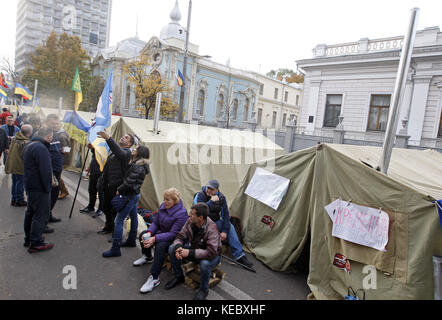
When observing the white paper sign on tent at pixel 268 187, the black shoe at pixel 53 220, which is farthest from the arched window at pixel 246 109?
the black shoe at pixel 53 220

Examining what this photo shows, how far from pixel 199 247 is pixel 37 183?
8.89 feet

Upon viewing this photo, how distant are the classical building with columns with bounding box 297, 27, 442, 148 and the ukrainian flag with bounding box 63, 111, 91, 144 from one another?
13.0 metres

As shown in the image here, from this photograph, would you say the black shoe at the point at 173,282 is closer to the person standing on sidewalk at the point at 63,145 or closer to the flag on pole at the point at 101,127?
the flag on pole at the point at 101,127

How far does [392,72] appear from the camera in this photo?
18.2 metres

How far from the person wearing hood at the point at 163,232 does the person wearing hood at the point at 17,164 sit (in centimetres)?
390

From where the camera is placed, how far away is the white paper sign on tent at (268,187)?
5035 millimetres

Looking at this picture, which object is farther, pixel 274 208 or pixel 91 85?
pixel 91 85

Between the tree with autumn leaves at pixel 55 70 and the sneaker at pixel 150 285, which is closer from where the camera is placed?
the sneaker at pixel 150 285

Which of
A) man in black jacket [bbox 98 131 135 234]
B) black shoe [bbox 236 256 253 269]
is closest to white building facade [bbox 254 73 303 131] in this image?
man in black jacket [bbox 98 131 135 234]

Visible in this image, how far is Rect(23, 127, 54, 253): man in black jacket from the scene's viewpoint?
4285 millimetres

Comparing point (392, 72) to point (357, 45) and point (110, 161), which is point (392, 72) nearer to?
point (357, 45)

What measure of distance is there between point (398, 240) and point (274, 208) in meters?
1.96
